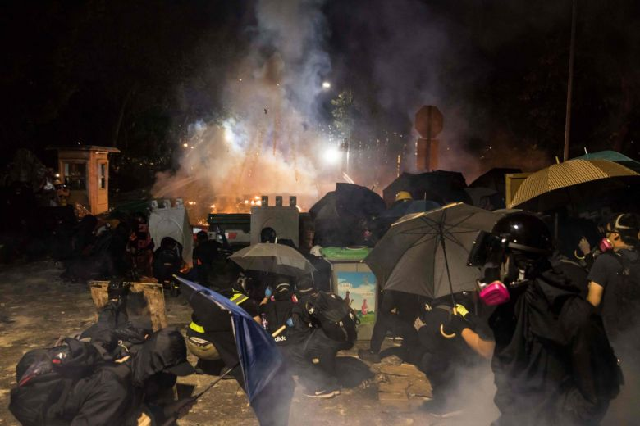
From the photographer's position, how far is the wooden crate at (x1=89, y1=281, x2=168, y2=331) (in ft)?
22.5

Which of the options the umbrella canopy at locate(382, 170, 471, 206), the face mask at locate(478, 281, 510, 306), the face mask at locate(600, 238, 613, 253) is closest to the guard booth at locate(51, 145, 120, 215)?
the umbrella canopy at locate(382, 170, 471, 206)

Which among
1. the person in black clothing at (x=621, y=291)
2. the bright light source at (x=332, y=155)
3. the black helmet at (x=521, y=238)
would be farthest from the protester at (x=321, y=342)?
the bright light source at (x=332, y=155)

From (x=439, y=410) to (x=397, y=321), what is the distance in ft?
5.02

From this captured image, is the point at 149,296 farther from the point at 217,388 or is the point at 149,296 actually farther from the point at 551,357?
the point at 551,357

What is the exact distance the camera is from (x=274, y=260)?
7031 millimetres

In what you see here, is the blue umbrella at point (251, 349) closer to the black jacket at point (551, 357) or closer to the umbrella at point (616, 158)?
the black jacket at point (551, 357)

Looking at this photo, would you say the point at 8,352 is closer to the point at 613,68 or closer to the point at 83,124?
the point at 613,68

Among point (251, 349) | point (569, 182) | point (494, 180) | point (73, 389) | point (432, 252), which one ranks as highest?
point (494, 180)

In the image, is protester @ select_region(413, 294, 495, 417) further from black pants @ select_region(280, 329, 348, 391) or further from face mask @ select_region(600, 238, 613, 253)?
face mask @ select_region(600, 238, 613, 253)

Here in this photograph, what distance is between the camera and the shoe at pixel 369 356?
A: 6.94 metres

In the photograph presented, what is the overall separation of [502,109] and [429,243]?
13793mm

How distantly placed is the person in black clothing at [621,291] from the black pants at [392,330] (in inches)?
96.4

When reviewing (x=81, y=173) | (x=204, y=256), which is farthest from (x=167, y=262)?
(x=81, y=173)

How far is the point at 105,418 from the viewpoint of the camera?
407cm
